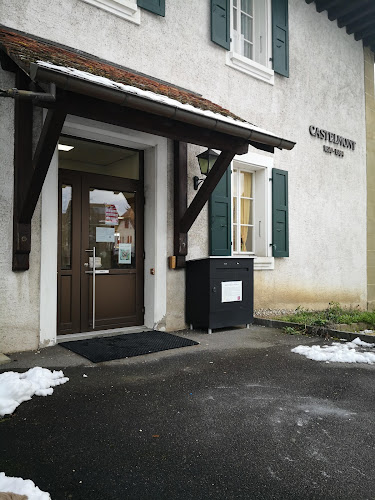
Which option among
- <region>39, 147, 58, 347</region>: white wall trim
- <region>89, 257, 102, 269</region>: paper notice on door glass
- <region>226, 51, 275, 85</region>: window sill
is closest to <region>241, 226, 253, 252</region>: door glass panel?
<region>226, 51, 275, 85</region>: window sill

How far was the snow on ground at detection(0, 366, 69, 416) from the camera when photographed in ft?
9.99

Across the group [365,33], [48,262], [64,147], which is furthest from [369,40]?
[48,262]

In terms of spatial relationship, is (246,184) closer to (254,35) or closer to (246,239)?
(246,239)

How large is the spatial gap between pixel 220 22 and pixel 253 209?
3.23 m

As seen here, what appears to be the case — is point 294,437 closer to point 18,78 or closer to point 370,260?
point 18,78

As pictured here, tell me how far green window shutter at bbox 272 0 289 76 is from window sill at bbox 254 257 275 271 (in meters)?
3.57

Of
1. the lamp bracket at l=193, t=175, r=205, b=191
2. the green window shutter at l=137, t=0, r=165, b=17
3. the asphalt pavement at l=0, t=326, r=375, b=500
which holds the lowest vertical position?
the asphalt pavement at l=0, t=326, r=375, b=500

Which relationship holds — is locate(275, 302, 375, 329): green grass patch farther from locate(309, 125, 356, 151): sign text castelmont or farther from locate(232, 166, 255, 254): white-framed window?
locate(309, 125, 356, 151): sign text castelmont

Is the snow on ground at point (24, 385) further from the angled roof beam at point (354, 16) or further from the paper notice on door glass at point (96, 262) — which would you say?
the angled roof beam at point (354, 16)

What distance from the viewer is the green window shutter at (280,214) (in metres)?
7.64

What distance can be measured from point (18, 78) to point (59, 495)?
14.2 ft

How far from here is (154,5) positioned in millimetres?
5961

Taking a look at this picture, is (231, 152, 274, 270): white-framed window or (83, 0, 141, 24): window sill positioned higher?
(83, 0, 141, 24): window sill

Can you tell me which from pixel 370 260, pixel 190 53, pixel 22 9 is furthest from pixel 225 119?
pixel 370 260
